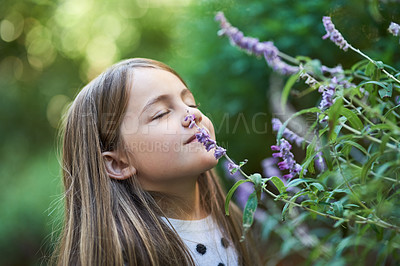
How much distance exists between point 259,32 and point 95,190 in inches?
50.5

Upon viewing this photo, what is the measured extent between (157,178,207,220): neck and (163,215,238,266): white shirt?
23mm

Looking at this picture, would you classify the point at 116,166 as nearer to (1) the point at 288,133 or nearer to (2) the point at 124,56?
(1) the point at 288,133

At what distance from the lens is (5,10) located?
6.12 meters

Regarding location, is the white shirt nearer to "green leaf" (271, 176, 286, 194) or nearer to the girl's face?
the girl's face

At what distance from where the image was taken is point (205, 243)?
1.40 metres

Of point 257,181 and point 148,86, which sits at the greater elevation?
point 148,86

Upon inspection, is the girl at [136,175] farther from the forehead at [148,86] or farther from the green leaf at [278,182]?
the green leaf at [278,182]

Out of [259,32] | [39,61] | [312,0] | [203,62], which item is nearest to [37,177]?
[39,61]

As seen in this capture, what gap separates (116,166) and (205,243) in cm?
39

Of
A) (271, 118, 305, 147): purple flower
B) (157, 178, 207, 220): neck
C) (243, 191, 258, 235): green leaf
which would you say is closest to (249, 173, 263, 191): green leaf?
(243, 191, 258, 235): green leaf

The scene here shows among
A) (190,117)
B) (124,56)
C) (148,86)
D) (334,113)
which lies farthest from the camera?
(124,56)

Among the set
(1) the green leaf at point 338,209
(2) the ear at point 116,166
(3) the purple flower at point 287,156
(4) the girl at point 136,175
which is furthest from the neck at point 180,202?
(1) the green leaf at point 338,209

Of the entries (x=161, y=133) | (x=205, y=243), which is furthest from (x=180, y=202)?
(x=161, y=133)

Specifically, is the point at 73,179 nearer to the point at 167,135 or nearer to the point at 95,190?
the point at 95,190
